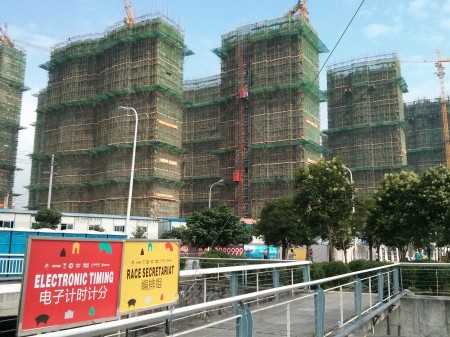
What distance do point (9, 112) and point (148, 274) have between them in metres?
96.3

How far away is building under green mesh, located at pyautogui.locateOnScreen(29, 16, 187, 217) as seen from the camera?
220 ft

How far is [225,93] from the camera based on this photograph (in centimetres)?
7500

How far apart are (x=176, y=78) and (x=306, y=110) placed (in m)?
21.5

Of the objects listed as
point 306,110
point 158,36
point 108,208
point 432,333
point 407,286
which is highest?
point 158,36

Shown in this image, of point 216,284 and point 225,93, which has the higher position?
point 225,93

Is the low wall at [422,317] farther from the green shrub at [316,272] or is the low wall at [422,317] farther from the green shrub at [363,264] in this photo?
the green shrub at [316,272]

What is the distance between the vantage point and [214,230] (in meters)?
35.4

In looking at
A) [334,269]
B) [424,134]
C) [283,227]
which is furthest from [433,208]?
[424,134]

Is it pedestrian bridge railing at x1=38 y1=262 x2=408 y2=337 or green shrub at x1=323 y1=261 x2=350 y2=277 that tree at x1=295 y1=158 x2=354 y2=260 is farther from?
pedestrian bridge railing at x1=38 y1=262 x2=408 y2=337

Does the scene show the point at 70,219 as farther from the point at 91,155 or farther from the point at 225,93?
the point at 225,93

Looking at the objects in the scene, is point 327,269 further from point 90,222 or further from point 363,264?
point 90,222

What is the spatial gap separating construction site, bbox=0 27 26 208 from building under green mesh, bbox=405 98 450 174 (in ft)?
267

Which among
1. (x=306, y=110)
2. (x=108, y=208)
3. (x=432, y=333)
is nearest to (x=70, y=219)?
(x=108, y=208)

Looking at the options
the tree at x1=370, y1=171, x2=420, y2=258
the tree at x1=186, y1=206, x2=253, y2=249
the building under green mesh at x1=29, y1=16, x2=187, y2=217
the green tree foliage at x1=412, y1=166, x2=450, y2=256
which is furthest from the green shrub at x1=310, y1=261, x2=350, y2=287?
the building under green mesh at x1=29, y1=16, x2=187, y2=217
